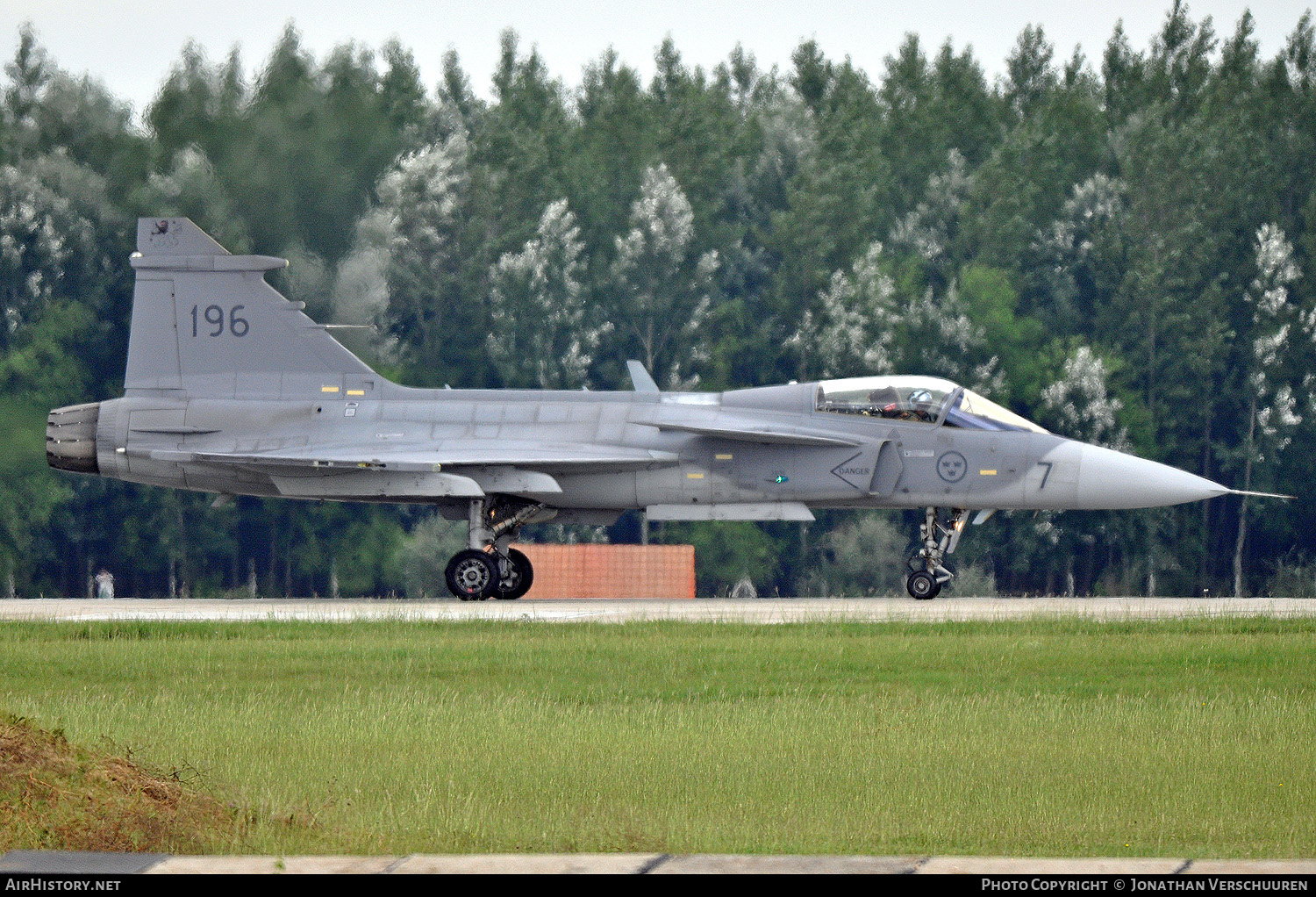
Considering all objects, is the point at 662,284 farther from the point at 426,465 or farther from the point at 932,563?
the point at 426,465

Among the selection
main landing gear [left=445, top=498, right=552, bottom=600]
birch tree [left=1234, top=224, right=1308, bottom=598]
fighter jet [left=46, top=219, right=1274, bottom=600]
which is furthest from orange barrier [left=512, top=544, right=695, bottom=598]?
birch tree [left=1234, top=224, right=1308, bottom=598]

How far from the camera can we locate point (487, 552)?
24.8m

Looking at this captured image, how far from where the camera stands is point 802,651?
16.6 meters

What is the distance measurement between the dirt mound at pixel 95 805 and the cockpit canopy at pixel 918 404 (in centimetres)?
1612

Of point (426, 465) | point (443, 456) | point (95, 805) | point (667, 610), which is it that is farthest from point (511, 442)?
point (95, 805)

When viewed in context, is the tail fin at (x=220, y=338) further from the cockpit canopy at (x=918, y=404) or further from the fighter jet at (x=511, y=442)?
the cockpit canopy at (x=918, y=404)

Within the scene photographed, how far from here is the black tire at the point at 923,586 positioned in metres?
25.0

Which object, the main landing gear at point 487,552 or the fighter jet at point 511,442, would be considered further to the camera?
the main landing gear at point 487,552

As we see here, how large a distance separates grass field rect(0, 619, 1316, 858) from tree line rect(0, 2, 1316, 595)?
24114mm

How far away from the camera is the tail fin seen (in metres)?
25.9

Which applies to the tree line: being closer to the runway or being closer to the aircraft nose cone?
→ the runway

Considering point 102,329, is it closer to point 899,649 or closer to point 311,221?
point 311,221

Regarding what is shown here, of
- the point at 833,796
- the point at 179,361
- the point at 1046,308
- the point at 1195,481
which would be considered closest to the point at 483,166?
the point at 1046,308

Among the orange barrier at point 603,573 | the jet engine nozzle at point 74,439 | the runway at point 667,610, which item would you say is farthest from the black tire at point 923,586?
the jet engine nozzle at point 74,439
